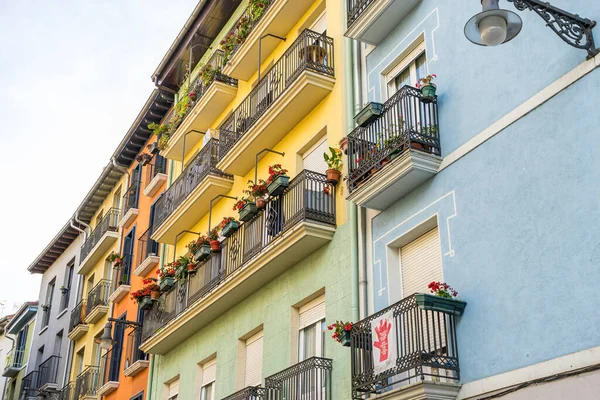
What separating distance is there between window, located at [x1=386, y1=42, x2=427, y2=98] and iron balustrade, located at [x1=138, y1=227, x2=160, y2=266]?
13.3 m

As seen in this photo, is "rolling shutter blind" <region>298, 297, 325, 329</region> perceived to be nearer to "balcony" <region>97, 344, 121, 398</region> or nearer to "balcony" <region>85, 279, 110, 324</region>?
"balcony" <region>97, 344, 121, 398</region>

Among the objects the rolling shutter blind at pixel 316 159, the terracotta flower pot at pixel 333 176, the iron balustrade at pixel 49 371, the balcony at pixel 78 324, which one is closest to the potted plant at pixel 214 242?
the rolling shutter blind at pixel 316 159

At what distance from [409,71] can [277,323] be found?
5823 mm

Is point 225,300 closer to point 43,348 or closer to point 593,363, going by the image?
point 593,363

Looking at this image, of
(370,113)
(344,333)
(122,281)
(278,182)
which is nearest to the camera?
(344,333)

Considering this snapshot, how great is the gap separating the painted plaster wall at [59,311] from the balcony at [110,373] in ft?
18.9

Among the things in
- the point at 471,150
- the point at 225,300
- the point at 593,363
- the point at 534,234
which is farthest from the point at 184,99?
the point at 593,363

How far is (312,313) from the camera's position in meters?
16.2

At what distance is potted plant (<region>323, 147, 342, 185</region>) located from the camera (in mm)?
16062

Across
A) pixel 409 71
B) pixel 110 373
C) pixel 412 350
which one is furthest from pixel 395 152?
pixel 110 373

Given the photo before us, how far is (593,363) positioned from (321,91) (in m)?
9.50

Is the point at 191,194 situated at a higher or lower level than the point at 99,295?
lower

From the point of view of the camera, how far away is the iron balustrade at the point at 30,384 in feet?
119

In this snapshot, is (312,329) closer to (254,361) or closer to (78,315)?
(254,361)
